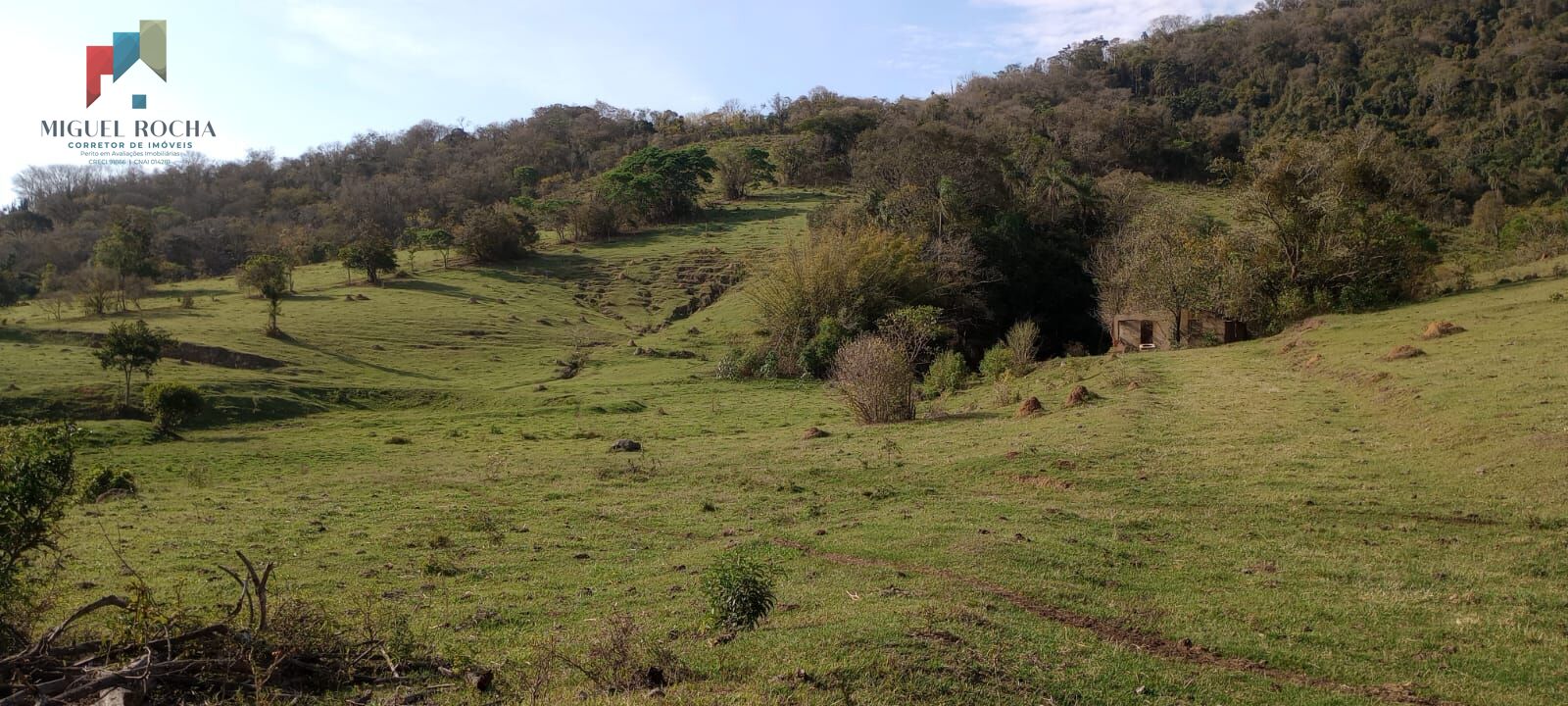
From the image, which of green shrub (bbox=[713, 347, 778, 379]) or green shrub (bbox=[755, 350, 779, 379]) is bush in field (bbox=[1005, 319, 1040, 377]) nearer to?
green shrub (bbox=[755, 350, 779, 379])

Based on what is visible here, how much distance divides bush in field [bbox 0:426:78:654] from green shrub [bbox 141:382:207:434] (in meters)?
25.1

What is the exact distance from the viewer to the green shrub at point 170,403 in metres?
28.3

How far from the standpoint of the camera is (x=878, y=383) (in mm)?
26094

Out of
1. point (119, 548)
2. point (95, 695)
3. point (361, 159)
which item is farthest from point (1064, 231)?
point (361, 159)

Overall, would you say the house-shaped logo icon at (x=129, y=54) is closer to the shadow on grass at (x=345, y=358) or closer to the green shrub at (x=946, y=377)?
the shadow on grass at (x=345, y=358)

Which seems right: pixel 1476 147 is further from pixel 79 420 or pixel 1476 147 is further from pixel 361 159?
pixel 361 159

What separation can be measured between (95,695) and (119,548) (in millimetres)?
9115

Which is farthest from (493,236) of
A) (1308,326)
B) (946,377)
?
(1308,326)

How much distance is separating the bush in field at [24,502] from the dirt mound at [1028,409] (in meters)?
20.9

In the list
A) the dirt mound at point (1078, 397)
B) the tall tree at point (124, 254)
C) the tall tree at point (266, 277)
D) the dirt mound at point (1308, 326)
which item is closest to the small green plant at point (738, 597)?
the dirt mound at point (1078, 397)

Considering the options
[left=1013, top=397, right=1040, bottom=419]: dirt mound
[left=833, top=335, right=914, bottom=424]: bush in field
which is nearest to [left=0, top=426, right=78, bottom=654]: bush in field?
[left=833, top=335, right=914, bottom=424]: bush in field

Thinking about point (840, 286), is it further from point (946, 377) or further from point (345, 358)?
point (345, 358)

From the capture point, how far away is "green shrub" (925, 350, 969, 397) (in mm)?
34562

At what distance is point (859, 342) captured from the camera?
2777 cm
